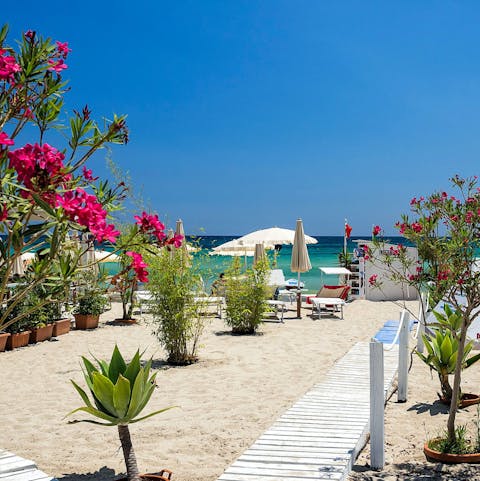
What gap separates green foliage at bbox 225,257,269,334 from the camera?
38.5 feet

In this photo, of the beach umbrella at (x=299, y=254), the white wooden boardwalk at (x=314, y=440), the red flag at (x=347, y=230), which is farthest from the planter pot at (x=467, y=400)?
the red flag at (x=347, y=230)

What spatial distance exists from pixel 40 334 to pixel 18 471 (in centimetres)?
719

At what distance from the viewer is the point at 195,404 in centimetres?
649

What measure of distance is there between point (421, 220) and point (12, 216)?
3126mm

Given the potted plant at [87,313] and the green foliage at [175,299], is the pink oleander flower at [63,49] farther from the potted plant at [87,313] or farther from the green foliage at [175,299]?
the potted plant at [87,313]

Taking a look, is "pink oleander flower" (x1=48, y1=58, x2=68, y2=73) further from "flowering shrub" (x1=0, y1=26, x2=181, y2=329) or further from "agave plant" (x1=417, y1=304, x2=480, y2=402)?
"agave plant" (x1=417, y1=304, x2=480, y2=402)

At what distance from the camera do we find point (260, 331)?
39.4 feet

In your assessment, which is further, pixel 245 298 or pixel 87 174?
pixel 245 298

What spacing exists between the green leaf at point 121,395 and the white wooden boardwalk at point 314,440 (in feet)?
2.91

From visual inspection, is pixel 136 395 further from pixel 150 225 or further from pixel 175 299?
pixel 175 299

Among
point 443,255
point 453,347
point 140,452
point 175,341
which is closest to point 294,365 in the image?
point 175,341

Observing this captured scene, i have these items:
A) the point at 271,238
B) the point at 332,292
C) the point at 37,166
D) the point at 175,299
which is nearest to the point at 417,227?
the point at 37,166

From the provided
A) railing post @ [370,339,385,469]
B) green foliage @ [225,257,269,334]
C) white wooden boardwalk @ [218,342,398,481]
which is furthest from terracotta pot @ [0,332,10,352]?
railing post @ [370,339,385,469]

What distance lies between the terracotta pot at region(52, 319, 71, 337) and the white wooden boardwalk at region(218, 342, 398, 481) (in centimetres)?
623
